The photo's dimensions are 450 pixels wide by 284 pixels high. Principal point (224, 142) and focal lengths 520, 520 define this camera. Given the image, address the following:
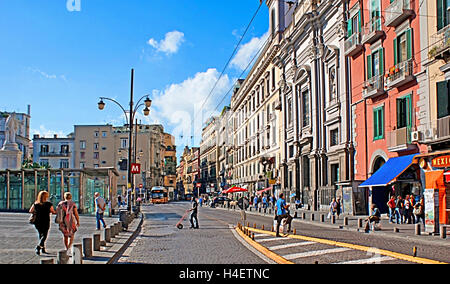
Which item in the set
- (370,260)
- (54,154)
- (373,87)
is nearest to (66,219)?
(370,260)

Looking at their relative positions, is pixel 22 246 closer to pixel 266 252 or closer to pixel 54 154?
pixel 266 252

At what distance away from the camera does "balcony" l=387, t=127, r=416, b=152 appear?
2711 cm

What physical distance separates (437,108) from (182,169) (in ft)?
516

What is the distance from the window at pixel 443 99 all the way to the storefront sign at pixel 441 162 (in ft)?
6.98

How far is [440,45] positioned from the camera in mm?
23922

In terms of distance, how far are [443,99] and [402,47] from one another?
215 inches

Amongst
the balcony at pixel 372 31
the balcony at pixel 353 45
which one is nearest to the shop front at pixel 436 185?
the balcony at pixel 372 31

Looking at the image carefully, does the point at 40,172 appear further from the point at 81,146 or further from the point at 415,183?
the point at 81,146

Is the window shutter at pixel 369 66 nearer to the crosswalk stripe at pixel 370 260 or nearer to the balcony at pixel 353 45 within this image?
the balcony at pixel 353 45

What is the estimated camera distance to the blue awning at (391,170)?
25.8 m

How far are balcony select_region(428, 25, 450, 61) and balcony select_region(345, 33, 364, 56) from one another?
9018 millimetres

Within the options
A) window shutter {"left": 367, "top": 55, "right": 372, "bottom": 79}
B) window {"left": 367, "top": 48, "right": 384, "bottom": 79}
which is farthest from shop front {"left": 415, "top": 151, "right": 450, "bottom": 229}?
window shutter {"left": 367, "top": 55, "right": 372, "bottom": 79}
